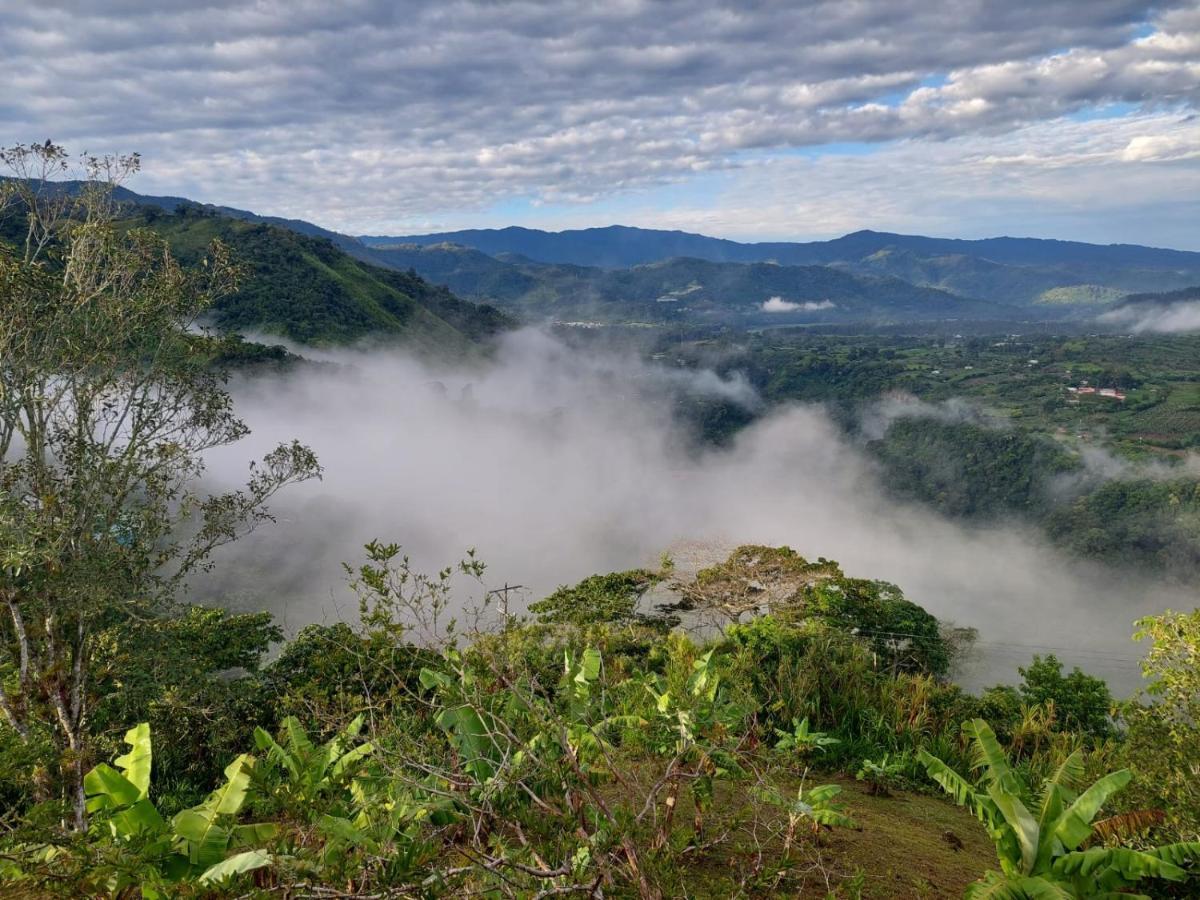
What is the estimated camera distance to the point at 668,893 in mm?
3283

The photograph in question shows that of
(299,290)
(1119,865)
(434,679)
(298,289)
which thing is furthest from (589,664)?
(298,289)

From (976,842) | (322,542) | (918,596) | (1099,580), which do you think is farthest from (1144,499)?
(976,842)

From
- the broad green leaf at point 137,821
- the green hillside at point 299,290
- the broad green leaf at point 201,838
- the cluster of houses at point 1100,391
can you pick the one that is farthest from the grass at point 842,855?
the cluster of houses at point 1100,391

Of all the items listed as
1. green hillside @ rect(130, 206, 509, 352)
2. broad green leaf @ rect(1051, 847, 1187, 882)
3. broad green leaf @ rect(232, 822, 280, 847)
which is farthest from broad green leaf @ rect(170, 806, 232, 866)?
green hillside @ rect(130, 206, 509, 352)

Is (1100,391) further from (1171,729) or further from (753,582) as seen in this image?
(1171,729)

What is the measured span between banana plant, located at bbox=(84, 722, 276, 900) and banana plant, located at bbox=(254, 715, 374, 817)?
259 mm

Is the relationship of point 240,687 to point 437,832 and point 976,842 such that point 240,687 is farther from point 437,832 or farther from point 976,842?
point 976,842

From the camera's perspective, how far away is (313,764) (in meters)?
4.80

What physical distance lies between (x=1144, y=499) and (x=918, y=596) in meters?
40.9

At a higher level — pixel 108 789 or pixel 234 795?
pixel 108 789

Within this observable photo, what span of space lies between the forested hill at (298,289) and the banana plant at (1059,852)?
363 feet

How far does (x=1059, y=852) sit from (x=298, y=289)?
447 feet

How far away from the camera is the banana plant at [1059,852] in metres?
3.77

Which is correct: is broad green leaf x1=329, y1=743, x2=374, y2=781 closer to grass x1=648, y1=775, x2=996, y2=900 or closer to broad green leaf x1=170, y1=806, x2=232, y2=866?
broad green leaf x1=170, y1=806, x2=232, y2=866
